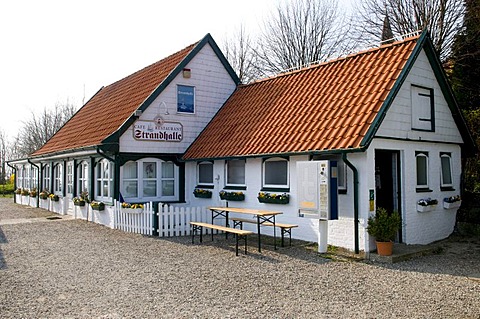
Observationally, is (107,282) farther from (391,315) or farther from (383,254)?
(383,254)

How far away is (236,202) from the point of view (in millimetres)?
14766

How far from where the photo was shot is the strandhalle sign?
1626cm

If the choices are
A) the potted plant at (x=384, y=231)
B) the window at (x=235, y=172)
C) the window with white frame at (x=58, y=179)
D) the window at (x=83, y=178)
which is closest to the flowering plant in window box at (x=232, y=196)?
the window at (x=235, y=172)

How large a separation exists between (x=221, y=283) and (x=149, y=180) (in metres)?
9.17

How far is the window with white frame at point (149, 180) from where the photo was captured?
16.4 m

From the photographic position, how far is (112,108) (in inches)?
791

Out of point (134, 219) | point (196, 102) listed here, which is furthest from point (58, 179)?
point (134, 219)

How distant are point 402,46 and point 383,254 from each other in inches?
235

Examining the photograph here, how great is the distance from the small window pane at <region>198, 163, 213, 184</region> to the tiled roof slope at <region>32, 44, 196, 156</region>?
338 cm

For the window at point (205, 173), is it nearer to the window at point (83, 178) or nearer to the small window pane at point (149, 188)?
the small window pane at point (149, 188)

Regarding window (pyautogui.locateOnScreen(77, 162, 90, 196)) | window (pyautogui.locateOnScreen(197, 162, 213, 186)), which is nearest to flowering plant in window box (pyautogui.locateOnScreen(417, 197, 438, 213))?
window (pyautogui.locateOnScreen(197, 162, 213, 186))

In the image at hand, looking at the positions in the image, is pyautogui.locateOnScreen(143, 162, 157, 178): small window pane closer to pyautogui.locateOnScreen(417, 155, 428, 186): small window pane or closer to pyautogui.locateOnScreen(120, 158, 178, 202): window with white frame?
pyautogui.locateOnScreen(120, 158, 178, 202): window with white frame

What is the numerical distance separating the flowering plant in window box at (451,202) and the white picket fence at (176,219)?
7.48 meters

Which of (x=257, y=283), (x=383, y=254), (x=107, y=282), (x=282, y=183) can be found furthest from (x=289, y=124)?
(x=107, y=282)
